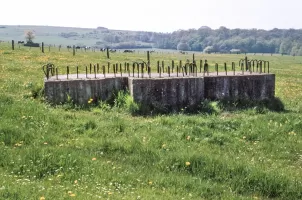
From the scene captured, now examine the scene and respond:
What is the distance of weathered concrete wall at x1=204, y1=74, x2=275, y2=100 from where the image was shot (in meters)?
16.6

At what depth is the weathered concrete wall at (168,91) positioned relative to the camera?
15281mm

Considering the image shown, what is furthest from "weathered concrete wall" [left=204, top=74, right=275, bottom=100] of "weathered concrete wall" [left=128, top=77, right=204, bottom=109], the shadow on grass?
"weathered concrete wall" [left=128, top=77, right=204, bottom=109]

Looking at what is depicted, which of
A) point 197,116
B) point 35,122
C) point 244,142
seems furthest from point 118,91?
point 244,142

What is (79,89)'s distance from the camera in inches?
607

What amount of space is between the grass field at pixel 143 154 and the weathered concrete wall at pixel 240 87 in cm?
135

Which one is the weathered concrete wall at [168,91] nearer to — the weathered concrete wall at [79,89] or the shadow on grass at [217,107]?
the shadow on grass at [217,107]

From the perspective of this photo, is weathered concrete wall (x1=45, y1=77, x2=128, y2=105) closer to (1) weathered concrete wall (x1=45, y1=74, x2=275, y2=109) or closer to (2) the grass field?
A: (1) weathered concrete wall (x1=45, y1=74, x2=275, y2=109)

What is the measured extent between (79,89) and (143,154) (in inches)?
245

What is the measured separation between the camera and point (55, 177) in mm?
8164

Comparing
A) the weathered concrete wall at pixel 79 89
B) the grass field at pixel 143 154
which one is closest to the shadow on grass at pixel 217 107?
the grass field at pixel 143 154

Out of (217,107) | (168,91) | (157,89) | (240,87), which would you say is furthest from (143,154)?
(240,87)

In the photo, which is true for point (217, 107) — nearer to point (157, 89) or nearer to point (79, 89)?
point (157, 89)

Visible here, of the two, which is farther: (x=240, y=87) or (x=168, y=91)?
(x=240, y=87)

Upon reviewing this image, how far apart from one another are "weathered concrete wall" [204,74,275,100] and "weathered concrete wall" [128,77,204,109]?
675 mm
